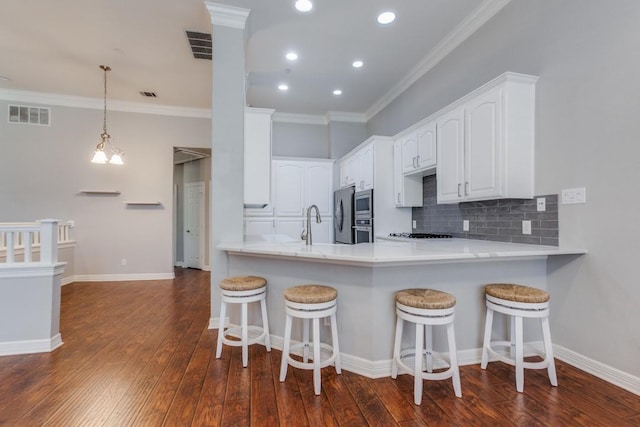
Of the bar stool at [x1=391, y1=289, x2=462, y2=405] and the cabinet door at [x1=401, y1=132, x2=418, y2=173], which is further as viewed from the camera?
the cabinet door at [x1=401, y1=132, x2=418, y2=173]

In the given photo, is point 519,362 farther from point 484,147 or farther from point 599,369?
point 484,147

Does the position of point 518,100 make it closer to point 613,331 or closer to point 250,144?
point 613,331

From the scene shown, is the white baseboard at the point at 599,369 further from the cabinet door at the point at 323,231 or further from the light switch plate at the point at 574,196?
the cabinet door at the point at 323,231

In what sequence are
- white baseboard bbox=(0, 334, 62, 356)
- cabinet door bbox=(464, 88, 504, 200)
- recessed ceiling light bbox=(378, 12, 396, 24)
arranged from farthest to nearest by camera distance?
1. recessed ceiling light bbox=(378, 12, 396, 24)
2. cabinet door bbox=(464, 88, 504, 200)
3. white baseboard bbox=(0, 334, 62, 356)

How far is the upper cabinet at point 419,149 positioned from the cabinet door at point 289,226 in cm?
230

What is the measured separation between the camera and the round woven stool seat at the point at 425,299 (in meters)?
1.87

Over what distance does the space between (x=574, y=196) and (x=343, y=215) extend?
11.1ft

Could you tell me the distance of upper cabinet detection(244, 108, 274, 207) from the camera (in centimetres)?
327

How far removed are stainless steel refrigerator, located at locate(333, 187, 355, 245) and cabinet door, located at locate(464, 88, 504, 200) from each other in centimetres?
231

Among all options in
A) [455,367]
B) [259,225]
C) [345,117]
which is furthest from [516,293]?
[345,117]

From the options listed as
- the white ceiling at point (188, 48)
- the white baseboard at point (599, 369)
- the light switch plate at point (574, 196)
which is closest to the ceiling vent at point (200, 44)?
the white ceiling at point (188, 48)

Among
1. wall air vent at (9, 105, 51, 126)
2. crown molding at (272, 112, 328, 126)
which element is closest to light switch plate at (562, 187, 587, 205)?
crown molding at (272, 112, 328, 126)

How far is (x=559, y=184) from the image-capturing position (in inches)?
93.3

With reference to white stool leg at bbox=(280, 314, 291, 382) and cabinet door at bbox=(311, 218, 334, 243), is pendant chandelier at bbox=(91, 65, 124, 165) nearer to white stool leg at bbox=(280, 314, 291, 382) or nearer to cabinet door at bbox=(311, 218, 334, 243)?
cabinet door at bbox=(311, 218, 334, 243)
